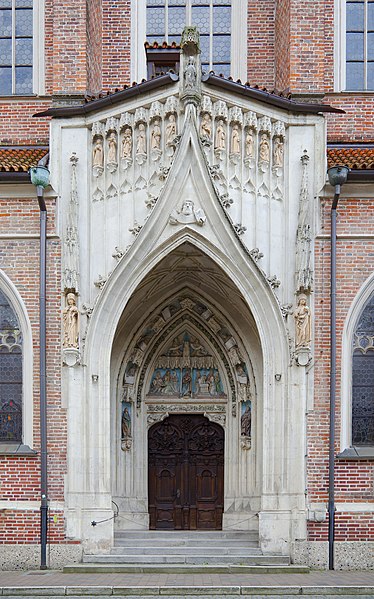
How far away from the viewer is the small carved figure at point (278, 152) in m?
15.8

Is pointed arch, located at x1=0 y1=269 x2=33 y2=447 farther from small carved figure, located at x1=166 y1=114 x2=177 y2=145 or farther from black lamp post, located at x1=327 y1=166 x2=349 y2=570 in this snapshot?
black lamp post, located at x1=327 y1=166 x2=349 y2=570

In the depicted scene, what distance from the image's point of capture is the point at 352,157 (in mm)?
16094

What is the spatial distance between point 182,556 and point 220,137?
695cm

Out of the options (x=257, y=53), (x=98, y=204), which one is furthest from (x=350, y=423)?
(x=257, y=53)

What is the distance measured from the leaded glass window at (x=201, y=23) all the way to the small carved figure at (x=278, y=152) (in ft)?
11.6

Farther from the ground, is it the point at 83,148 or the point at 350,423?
the point at 83,148

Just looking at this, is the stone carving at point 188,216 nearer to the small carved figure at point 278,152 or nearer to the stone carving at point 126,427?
the small carved figure at point 278,152

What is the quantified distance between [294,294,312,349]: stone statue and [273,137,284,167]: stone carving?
2344mm

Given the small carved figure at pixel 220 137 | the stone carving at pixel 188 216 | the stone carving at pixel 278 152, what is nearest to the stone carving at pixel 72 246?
the stone carving at pixel 188 216

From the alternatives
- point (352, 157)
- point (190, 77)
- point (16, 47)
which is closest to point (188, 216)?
point (190, 77)

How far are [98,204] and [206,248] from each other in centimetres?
203

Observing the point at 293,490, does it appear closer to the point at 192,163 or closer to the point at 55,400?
the point at 55,400

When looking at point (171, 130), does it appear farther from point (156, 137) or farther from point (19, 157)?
point (19, 157)

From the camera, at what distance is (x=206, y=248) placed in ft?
50.6
